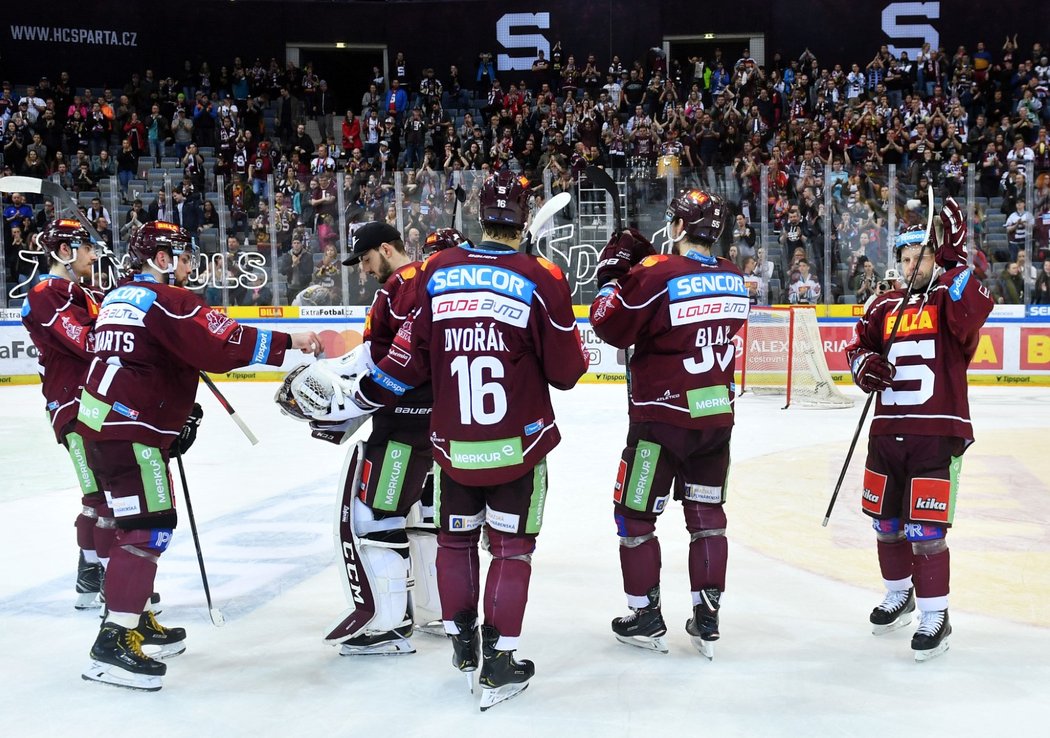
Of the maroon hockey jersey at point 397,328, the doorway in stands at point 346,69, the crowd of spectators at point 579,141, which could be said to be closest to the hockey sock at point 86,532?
the maroon hockey jersey at point 397,328

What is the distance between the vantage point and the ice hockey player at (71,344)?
178 inches

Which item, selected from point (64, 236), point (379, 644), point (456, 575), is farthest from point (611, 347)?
point (456, 575)

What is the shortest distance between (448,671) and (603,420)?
21.4ft

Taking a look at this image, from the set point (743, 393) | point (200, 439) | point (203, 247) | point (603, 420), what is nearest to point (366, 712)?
point (200, 439)

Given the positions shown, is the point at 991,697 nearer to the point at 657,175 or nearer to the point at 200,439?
the point at 200,439

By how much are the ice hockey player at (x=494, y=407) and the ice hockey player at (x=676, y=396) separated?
48 centimetres

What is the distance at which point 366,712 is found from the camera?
10.9 feet

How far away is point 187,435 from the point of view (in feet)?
13.5

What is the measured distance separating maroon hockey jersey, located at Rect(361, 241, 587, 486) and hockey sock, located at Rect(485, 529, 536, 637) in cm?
22

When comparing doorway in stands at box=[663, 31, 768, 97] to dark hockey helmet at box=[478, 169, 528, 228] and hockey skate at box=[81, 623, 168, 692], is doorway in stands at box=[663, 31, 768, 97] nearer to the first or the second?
dark hockey helmet at box=[478, 169, 528, 228]

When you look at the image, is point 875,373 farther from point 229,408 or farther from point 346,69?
point 346,69

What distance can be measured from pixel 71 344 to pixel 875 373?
3.33 meters

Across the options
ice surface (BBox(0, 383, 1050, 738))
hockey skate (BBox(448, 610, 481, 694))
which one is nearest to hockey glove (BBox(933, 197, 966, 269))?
ice surface (BBox(0, 383, 1050, 738))

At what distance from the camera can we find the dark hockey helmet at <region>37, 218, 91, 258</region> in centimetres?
471
